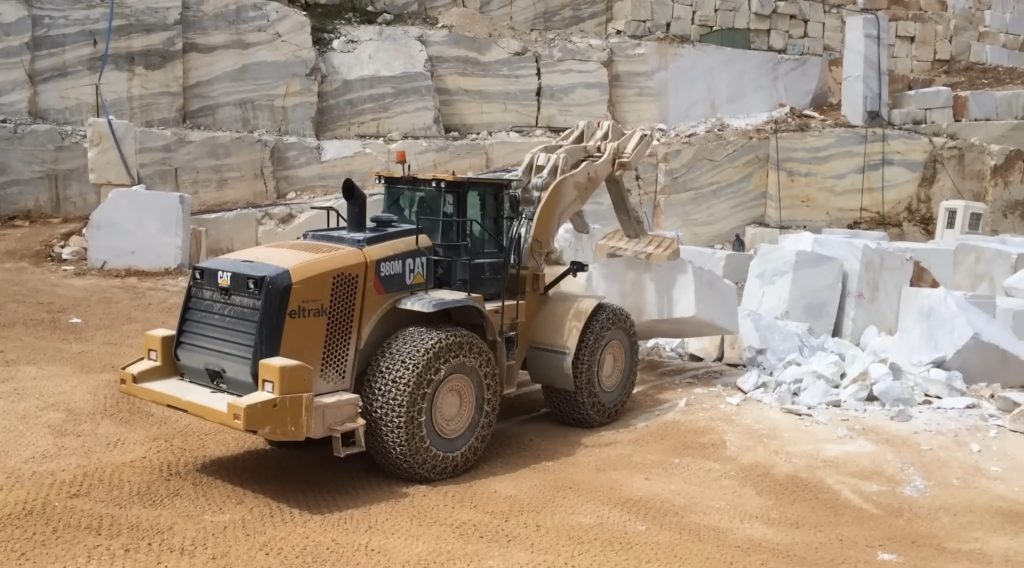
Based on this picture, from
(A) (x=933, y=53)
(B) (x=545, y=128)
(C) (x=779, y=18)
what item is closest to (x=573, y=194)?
(B) (x=545, y=128)

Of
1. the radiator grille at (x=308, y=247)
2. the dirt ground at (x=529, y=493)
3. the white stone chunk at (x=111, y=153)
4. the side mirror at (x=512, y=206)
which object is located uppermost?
the white stone chunk at (x=111, y=153)

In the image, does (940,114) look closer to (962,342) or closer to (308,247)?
(962,342)

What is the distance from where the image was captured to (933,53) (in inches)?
1036

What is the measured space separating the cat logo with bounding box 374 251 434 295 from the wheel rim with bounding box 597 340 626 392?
1.93 meters

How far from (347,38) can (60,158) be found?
6.44 m

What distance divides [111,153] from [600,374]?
10164 mm

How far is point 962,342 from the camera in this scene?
8.41 metres

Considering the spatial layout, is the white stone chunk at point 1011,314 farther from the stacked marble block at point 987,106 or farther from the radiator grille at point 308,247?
the stacked marble block at point 987,106

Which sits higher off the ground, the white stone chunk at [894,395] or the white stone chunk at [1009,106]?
the white stone chunk at [1009,106]

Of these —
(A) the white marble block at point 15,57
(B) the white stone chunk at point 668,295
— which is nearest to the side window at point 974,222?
(B) the white stone chunk at point 668,295

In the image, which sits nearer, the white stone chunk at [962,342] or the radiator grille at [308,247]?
the radiator grille at [308,247]

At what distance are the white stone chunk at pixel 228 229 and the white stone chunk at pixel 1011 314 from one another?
35.6 feet

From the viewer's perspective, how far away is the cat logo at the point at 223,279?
18.5 ft

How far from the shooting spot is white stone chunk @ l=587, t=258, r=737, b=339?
8664 mm
